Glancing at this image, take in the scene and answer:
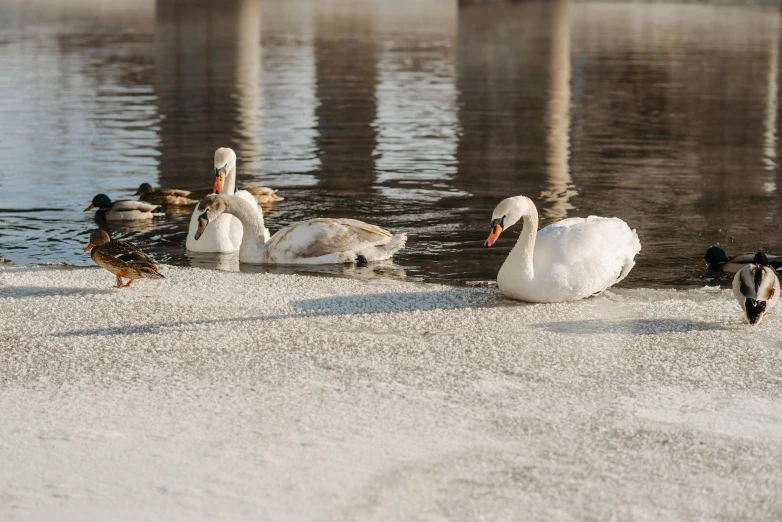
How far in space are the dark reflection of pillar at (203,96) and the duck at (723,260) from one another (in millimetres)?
7339

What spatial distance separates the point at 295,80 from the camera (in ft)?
101

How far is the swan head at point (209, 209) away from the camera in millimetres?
10617

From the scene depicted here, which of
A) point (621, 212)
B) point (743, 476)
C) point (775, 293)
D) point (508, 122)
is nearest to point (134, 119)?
point (508, 122)

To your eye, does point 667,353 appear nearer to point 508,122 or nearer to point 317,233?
point 317,233

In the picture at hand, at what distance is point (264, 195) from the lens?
44.9 ft

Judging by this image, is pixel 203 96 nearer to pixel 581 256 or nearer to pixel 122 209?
pixel 122 209

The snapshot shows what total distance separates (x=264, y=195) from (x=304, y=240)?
10.2 feet

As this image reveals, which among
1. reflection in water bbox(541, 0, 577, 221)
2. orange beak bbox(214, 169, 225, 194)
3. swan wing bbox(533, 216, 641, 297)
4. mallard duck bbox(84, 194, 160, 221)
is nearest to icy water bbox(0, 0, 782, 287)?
reflection in water bbox(541, 0, 577, 221)

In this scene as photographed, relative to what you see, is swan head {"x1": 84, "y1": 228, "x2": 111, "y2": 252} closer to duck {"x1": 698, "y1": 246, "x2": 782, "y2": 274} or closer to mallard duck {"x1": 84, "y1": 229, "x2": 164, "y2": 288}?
mallard duck {"x1": 84, "y1": 229, "x2": 164, "y2": 288}

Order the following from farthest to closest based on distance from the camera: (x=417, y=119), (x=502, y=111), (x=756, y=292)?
1. (x=502, y=111)
2. (x=417, y=119)
3. (x=756, y=292)

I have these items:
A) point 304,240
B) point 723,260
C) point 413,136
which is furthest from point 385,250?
point 413,136

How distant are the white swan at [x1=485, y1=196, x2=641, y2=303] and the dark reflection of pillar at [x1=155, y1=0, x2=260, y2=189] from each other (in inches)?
301

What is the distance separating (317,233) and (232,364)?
373 cm

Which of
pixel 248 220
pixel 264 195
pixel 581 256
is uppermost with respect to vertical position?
pixel 581 256
